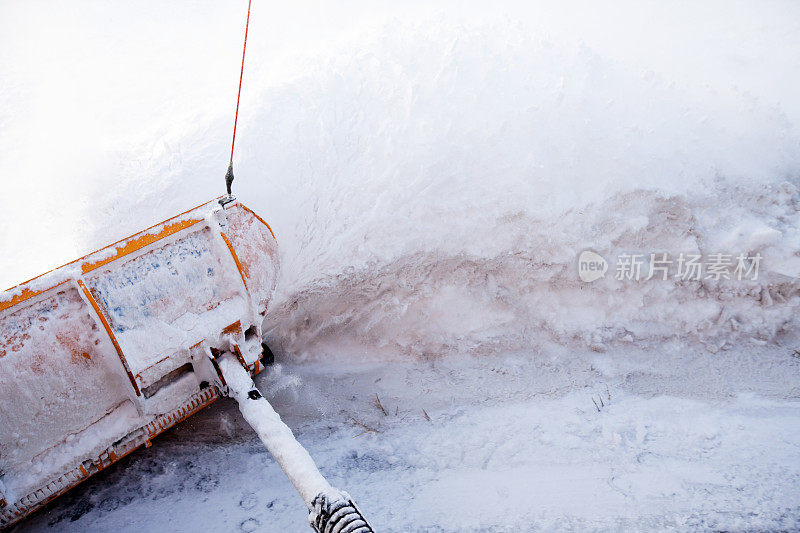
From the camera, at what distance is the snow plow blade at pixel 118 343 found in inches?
120

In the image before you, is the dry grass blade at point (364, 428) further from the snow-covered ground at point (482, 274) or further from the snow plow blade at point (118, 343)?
the snow plow blade at point (118, 343)

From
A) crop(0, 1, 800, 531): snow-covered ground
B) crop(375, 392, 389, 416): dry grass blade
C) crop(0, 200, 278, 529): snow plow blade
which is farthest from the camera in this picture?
crop(375, 392, 389, 416): dry grass blade

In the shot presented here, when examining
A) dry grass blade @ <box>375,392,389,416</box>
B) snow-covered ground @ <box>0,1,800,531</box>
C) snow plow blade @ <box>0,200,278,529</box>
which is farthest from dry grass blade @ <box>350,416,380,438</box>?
snow plow blade @ <box>0,200,278,529</box>

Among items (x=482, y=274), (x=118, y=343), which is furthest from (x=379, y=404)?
(x=118, y=343)

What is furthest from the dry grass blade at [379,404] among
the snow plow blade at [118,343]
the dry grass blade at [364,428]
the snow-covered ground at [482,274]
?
the snow plow blade at [118,343]

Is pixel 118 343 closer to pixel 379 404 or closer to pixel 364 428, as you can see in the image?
pixel 364 428

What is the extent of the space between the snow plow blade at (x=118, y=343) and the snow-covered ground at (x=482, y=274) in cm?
62

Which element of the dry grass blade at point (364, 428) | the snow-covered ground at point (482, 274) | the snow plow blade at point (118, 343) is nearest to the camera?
the snow plow blade at point (118, 343)

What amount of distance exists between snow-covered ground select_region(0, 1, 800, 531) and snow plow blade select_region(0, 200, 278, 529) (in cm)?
62

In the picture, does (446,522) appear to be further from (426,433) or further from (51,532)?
(51,532)

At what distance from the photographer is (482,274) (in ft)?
15.7

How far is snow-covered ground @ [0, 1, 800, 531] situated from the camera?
3.56 m

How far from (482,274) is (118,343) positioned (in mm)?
3036

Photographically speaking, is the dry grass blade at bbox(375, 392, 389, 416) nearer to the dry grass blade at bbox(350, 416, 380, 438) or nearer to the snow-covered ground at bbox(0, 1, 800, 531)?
the snow-covered ground at bbox(0, 1, 800, 531)
